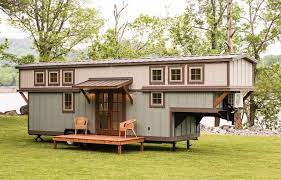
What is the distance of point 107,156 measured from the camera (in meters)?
17.9

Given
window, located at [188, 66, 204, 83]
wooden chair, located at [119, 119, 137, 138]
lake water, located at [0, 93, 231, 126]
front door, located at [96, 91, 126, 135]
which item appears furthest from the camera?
lake water, located at [0, 93, 231, 126]

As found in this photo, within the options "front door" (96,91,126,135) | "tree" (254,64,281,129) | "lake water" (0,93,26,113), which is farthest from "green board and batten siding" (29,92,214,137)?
"lake water" (0,93,26,113)

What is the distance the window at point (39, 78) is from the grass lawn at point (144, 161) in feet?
8.67

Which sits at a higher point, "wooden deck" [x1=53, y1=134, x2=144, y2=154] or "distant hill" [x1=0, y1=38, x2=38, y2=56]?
"distant hill" [x1=0, y1=38, x2=38, y2=56]

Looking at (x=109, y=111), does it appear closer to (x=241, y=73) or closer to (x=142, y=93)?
(x=142, y=93)

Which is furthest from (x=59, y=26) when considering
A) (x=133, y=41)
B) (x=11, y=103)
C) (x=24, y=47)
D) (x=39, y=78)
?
(x=24, y=47)

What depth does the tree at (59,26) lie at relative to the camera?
126 ft

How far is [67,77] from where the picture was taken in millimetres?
22172

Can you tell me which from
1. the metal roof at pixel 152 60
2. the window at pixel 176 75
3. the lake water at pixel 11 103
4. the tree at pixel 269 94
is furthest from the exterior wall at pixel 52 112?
the lake water at pixel 11 103

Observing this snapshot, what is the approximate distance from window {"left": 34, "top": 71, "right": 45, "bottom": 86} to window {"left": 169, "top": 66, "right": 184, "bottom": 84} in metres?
6.48

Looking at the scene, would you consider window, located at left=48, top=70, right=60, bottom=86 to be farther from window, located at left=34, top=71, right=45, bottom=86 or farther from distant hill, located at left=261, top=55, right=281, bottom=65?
distant hill, located at left=261, top=55, right=281, bottom=65

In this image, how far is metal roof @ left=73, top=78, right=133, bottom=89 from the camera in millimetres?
19625

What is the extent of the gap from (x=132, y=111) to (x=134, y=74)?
1.47m

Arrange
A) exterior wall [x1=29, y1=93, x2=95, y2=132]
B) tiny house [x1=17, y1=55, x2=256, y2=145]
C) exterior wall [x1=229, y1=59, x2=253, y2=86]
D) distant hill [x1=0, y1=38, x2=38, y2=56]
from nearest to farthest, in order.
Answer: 1. exterior wall [x1=229, y1=59, x2=253, y2=86]
2. tiny house [x1=17, y1=55, x2=256, y2=145]
3. exterior wall [x1=29, y1=93, x2=95, y2=132]
4. distant hill [x1=0, y1=38, x2=38, y2=56]
